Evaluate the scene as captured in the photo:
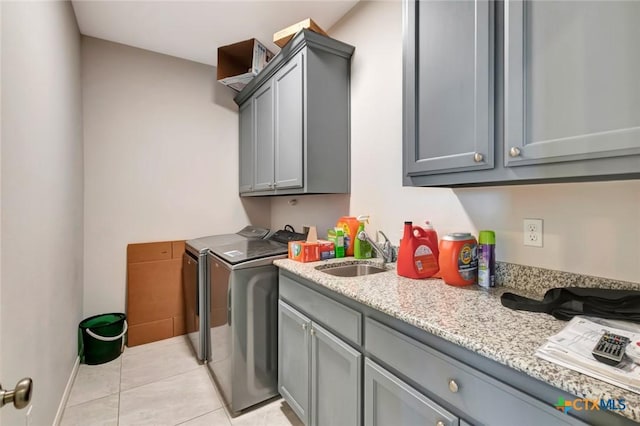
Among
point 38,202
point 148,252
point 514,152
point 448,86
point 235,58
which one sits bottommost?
point 148,252

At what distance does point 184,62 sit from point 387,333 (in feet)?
10.3

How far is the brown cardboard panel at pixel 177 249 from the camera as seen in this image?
2.83 meters

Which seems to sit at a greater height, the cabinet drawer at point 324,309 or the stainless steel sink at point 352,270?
the stainless steel sink at point 352,270

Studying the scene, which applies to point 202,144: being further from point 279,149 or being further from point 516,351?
point 516,351

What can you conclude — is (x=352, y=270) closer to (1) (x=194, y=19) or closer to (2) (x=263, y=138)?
(2) (x=263, y=138)

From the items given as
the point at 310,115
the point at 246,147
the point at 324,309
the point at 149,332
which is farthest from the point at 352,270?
the point at 149,332

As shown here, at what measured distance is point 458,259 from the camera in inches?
50.1

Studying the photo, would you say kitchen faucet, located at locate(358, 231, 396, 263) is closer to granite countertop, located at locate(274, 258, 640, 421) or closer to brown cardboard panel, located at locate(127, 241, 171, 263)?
granite countertop, located at locate(274, 258, 640, 421)

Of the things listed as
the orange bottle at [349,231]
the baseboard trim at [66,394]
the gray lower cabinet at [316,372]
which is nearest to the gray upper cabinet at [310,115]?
the orange bottle at [349,231]

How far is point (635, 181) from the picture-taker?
0.97 metres

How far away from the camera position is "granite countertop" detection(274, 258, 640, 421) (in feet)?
2.00

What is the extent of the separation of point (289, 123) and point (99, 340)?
230 cm

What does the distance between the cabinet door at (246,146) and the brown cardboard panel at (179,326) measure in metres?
1.41

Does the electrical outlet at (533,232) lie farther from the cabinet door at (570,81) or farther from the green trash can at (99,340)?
the green trash can at (99,340)
